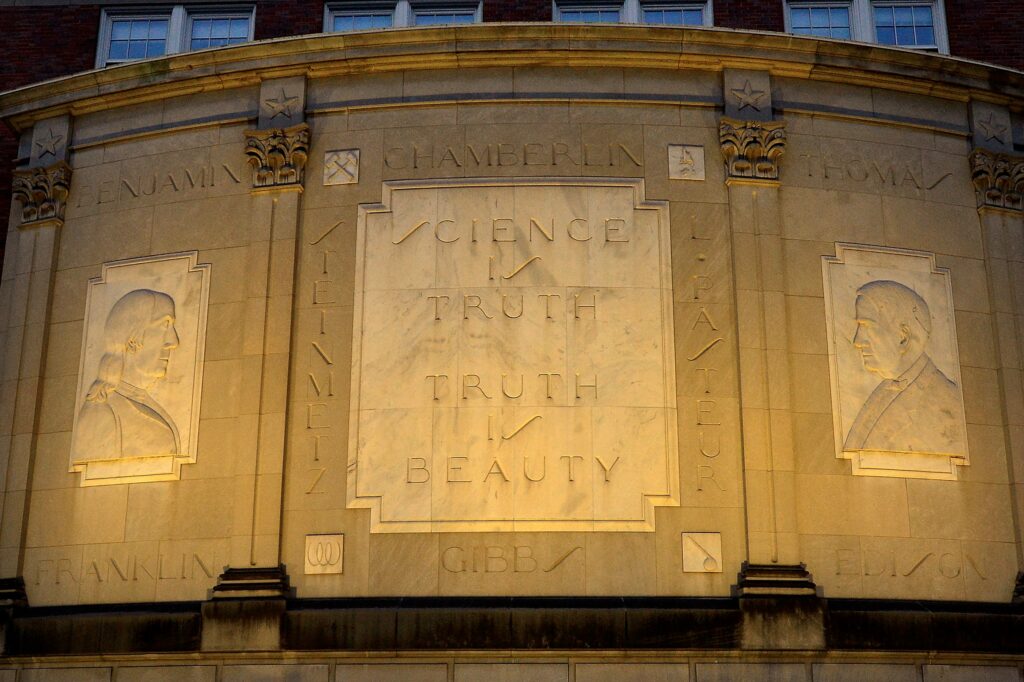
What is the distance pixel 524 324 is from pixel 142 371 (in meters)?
6.26

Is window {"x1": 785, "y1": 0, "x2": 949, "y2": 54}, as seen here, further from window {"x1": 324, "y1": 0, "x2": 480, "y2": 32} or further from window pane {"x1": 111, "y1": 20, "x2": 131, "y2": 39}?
window pane {"x1": 111, "y1": 20, "x2": 131, "y2": 39}

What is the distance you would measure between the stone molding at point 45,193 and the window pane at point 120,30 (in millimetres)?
4373

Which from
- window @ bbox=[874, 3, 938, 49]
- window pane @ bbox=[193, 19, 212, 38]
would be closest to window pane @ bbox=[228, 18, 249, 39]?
window pane @ bbox=[193, 19, 212, 38]

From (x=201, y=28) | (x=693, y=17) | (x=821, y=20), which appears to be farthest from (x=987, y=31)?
(x=201, y=28)

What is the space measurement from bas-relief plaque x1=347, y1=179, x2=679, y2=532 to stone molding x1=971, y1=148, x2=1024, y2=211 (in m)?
5.60

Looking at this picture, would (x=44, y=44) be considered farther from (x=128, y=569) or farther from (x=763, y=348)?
(x=763, y=348)

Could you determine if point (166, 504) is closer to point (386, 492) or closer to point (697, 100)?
point (386, 492)

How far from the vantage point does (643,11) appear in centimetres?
2511

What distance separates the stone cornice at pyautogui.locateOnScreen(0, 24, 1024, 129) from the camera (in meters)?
21.3

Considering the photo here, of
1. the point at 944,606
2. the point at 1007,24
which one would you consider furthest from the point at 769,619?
the point at 1007,24

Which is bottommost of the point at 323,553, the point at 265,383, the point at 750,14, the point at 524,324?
the point at 323,553

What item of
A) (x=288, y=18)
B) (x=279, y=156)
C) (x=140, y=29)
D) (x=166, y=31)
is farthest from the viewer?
(x=140, y=29)

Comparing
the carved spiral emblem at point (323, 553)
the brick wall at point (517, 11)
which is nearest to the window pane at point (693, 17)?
the brick wall at point (517, 11)

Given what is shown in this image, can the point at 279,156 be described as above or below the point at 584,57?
below
